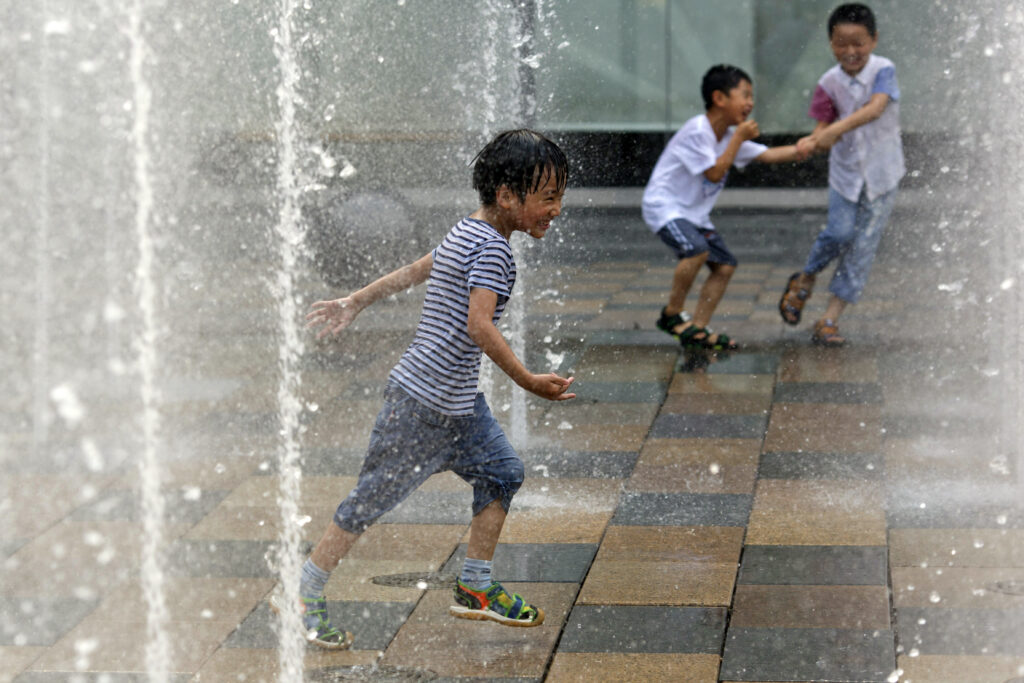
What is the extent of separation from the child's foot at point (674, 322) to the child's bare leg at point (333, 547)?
361 cm

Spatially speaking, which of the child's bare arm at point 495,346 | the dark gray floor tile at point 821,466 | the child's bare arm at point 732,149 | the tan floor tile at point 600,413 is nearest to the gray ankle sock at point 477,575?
the child's bare arm at point 495,346

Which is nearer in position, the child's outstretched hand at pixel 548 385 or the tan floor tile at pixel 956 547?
the child's outstretched hand at pixel 548 385

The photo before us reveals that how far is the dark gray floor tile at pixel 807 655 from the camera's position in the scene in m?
2.85

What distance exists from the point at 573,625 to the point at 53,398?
284 cm

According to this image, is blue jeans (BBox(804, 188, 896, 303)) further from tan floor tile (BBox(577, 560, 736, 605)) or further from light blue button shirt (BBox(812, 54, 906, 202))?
tan floor tile (BBox(577, 560, 736, 605))

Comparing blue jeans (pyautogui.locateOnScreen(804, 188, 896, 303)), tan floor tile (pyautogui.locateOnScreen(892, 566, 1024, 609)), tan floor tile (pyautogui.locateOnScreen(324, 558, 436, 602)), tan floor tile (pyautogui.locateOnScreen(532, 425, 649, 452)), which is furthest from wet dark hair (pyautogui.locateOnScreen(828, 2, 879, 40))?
tan floor tile (pyautogui.locateOnScreen(324, 558, 436, 602))

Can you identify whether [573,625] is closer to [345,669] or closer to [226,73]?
[345,669]

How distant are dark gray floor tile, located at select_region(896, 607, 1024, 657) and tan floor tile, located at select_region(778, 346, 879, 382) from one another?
260cm

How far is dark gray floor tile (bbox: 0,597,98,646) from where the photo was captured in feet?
10.3

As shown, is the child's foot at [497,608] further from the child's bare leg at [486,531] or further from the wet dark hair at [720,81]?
the wet dark hair at [720,81]

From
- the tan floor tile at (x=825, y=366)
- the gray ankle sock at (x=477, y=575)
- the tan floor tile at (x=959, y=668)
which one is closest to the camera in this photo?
the tan floor tile at (x=959, y=668)

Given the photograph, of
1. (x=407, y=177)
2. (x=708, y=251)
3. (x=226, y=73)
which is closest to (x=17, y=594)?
(x=708, y=251)

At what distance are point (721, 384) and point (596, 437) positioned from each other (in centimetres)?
102

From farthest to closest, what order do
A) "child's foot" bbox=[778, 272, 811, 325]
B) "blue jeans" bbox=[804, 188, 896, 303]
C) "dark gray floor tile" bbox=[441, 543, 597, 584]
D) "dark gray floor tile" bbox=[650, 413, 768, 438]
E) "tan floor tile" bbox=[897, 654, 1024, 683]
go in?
"child's foot" bbox=[778, 272, 811, 325] < "blue jeans" bbox=[804, 188, 896, 303] < "dark gray floor tile" bbox=[650, 413, 768, 438] < "dark gray floor tile" bbox=[441, 543, 597, 584] < "tan floor tile" bbox=[897, 654, 1024, 683]
